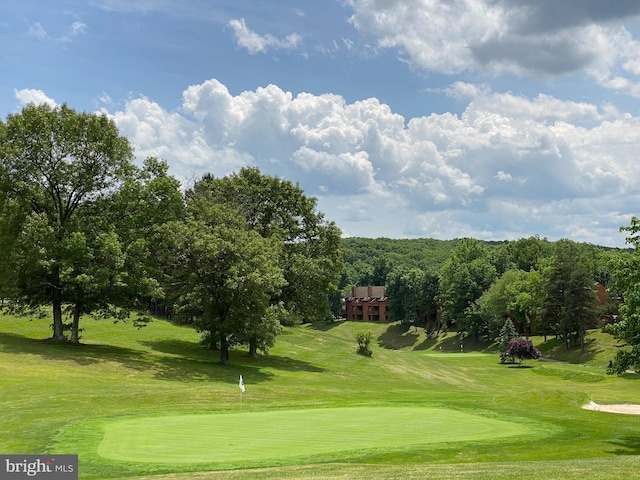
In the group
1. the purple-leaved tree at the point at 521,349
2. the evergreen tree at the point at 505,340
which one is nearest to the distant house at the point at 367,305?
the evergreen tree at the point at 505,340

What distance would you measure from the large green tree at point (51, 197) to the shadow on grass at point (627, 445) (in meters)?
33.3

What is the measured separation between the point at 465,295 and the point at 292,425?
10005 cm

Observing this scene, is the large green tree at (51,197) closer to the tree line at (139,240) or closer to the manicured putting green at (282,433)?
the tree line at (139,240)

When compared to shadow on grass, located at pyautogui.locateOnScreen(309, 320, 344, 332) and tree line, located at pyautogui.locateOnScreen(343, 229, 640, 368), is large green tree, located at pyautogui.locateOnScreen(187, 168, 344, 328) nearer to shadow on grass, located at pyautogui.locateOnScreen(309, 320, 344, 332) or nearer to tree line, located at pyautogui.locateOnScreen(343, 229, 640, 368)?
tree line, located at pyautogui.locateOnScreen(343, 229, 640, 368)

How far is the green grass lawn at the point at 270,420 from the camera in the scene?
53.4 ft

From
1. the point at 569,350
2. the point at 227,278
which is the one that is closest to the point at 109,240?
the point at 227,278

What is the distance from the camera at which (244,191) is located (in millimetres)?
54875

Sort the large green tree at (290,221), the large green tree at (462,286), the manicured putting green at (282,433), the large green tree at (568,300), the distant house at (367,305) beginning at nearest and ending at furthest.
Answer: the manicured putting green at (282,433) → the large green tree at (290,221) → the large green tree at (568,300) → the large green tree at (462,286) → the distant house at (367,305)

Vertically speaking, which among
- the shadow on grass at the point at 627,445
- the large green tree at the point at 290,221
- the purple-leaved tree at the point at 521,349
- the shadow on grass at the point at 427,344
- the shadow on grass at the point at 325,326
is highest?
the large green tree at the point at 290,221

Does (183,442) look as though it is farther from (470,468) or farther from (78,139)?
(78,139)

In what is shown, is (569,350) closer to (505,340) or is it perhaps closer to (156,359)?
(505,340)

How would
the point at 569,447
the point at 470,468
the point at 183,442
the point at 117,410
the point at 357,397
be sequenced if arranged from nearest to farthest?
the point at 470,468 → the point at 183,442 → the point at 569,447 → the point at 117,410 → the point at 357,397

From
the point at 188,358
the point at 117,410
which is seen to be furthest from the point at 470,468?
the point at 188,358

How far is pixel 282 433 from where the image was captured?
828 inches
